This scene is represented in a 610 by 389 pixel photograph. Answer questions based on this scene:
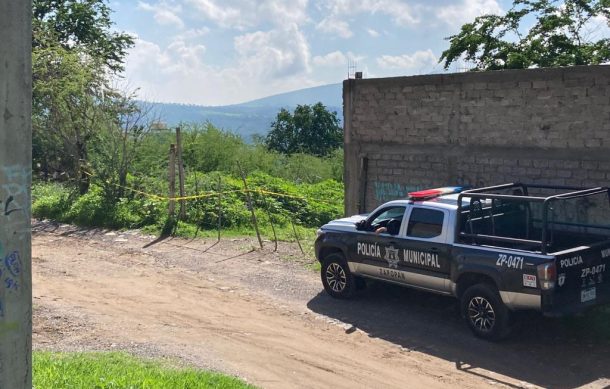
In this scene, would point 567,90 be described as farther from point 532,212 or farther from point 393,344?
point 393,344

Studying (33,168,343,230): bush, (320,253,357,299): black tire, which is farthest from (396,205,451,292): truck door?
(33,168,343,230): bush

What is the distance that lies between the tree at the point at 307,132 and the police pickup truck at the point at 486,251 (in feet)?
125

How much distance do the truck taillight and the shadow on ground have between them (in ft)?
3.27

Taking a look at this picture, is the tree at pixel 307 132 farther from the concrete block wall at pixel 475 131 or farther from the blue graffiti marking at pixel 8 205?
the blue graffiti marking at pixel 8 205

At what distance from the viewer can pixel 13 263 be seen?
3.31m

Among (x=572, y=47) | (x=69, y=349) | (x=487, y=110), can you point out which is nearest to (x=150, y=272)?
(x=69, y=349)

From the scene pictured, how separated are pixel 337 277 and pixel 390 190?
3.06 metres

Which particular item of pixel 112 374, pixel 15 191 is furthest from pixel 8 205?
pixel 112 374

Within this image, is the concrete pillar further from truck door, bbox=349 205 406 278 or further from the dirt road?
truck door, bbox=349 205 406 278

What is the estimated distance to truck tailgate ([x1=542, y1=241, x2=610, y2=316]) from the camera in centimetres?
793

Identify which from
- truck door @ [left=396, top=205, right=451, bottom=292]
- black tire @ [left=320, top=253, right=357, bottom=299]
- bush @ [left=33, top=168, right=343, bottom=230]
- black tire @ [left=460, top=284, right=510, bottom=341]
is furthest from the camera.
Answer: bush @ [left=33, top=168, right=343, bottom=230]

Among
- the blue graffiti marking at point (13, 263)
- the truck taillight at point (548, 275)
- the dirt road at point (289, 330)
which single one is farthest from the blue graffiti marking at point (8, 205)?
the truck taillight at point (548, 275)

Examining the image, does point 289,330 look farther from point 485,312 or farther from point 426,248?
point 485,312

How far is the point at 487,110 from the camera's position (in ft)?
38.1
